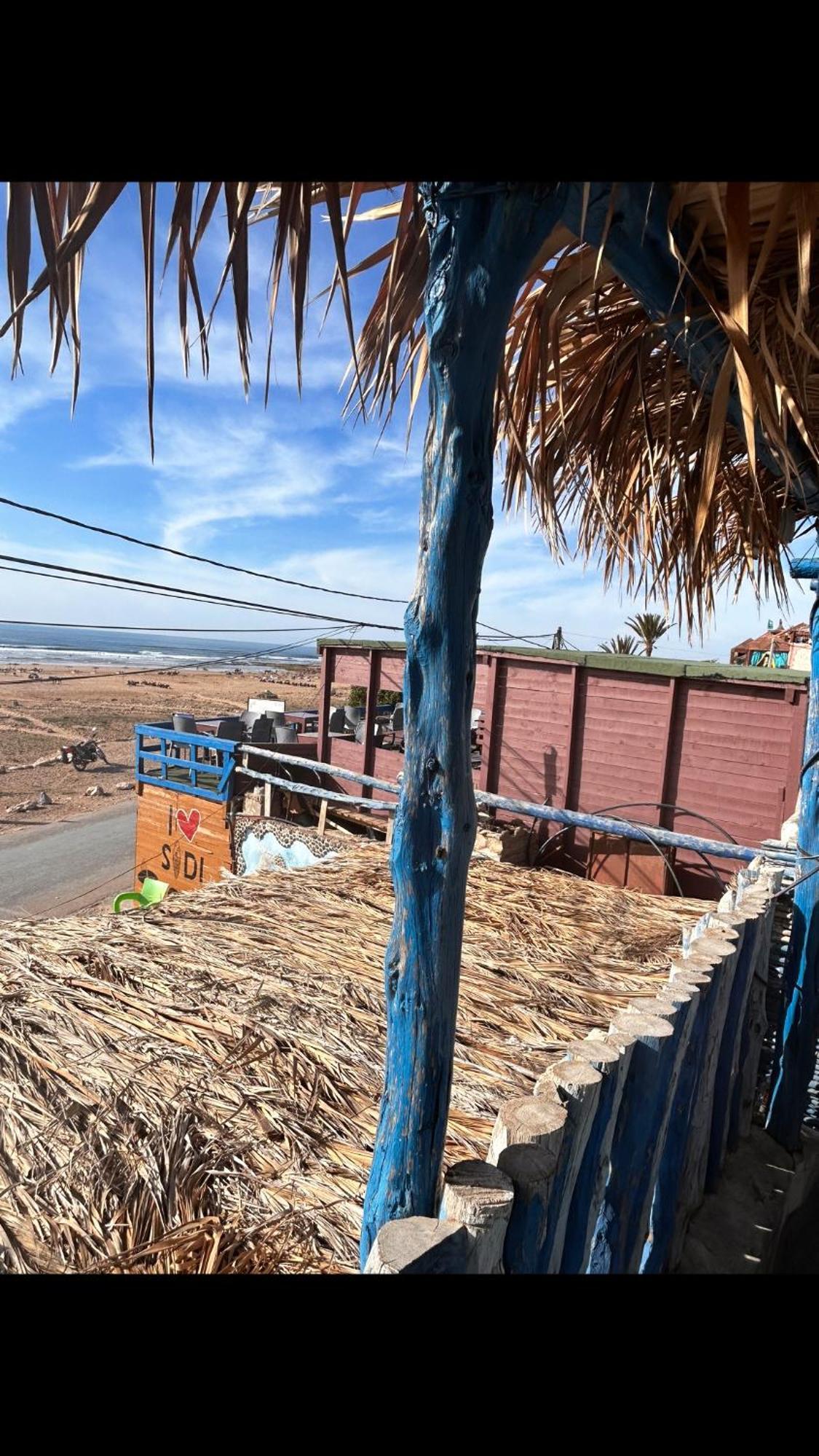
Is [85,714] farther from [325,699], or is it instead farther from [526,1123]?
[526,1123]

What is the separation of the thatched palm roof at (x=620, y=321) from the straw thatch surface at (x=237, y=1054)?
82.0 inches

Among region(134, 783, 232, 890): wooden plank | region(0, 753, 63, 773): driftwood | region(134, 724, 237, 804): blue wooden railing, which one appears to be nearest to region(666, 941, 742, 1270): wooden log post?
region(134, 724, 237, 804): blue wooden railing

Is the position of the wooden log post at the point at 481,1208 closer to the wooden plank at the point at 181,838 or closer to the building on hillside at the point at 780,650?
the building on hillside at the point at 780,650

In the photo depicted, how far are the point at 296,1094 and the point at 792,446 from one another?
3.13 m

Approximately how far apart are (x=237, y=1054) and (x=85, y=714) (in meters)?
44.0

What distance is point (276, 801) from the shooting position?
928cm

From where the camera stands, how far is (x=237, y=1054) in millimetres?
2836

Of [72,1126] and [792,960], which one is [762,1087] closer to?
[792,960]

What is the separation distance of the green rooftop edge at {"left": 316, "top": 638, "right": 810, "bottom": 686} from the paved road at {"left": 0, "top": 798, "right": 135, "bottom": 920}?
899 cm

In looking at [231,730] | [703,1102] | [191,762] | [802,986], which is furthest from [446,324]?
[231,730]

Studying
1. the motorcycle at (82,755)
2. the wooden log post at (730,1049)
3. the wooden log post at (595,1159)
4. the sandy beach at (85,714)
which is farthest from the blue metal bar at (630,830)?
the motorcycle at (82,755)

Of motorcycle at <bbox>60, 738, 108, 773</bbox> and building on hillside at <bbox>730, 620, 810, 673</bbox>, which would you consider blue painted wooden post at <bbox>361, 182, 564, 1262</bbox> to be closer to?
building on hillside at <bbox>730, 620, 810, 673</bbox>

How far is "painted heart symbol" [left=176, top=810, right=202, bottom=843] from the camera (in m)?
9.67
